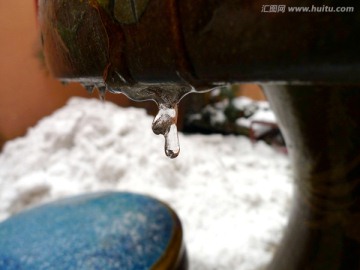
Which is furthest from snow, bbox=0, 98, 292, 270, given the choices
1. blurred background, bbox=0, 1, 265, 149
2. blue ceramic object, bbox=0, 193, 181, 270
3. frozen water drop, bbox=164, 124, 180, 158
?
frozen water drop, bbox=164, 124, 180, 158

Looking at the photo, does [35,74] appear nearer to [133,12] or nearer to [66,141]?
[66,141]

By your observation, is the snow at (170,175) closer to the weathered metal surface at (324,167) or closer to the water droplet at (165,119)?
the weathered metal surface at (324,167)

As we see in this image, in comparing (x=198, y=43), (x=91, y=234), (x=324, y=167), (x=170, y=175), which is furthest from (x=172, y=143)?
(x=170, y=175)

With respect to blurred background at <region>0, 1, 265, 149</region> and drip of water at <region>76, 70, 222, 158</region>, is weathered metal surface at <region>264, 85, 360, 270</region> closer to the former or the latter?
drip of water at <region>76, 70, 222, 158</region>

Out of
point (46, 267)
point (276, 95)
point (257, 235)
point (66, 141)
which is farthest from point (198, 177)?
point (276, 95)

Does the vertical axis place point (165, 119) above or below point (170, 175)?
above

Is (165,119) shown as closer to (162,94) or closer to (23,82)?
(162,94)
